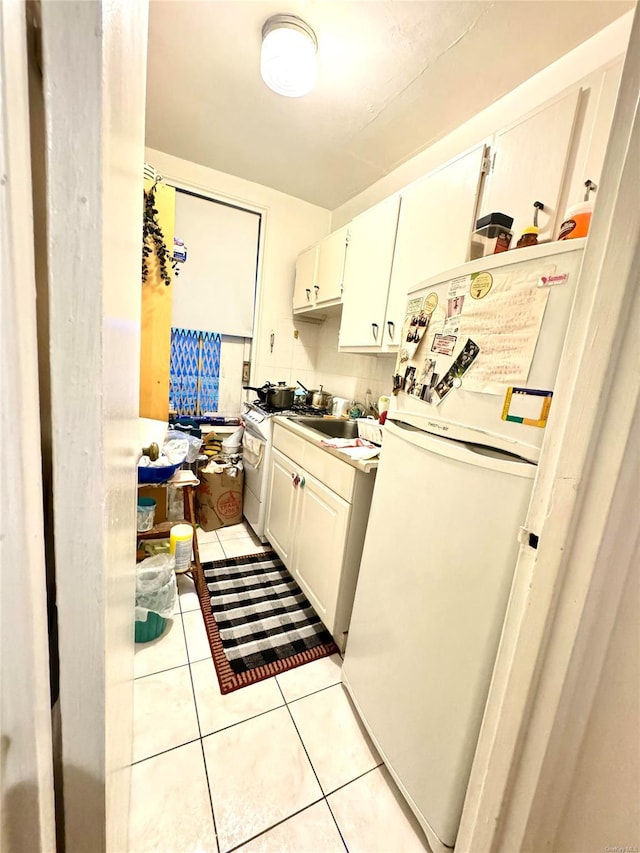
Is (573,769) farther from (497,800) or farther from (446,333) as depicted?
(446,333)

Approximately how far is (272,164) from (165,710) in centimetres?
295

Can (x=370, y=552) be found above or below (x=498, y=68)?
below

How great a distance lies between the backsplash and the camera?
2.39m

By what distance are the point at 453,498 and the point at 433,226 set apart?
1250 millimetres

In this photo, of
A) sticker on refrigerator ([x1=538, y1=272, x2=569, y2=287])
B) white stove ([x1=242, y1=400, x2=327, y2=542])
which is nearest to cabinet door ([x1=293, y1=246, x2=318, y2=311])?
white stove ([x1=242, y1=400, x2=327, y2=542])

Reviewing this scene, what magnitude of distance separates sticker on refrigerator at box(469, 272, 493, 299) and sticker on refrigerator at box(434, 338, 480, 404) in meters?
0.11

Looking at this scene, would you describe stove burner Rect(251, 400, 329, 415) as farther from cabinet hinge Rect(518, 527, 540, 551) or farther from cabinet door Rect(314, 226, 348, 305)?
cabinet hinge Rect(518, 527, 540, 551)

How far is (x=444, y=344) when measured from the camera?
90 cm

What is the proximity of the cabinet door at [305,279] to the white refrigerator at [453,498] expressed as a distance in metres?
1.46

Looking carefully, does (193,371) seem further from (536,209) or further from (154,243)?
(536,209)

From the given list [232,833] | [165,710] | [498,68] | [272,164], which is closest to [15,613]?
[232,833]

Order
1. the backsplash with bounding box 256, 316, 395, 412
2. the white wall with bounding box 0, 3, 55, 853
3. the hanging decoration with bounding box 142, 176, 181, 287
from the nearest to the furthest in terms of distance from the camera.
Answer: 1. the white wall with bounding box 0, 3, 55, 853
2. the hanging decoration with bounding box 142, 176, 181, 287
3. the backsplash with bounding box 256, 316, 395, 412

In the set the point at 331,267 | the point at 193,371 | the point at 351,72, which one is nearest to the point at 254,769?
the point at 193,371

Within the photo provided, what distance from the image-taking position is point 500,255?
76cm
